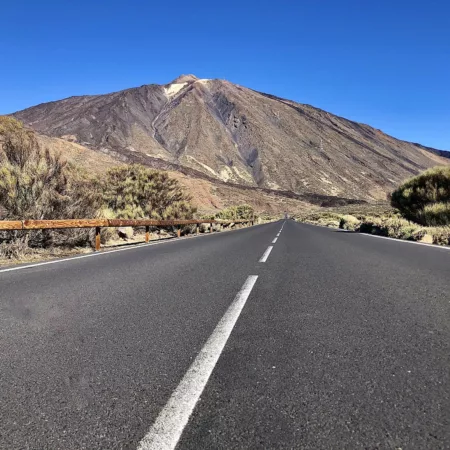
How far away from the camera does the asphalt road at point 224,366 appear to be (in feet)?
6.81

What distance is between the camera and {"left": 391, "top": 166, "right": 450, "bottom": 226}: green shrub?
736 inches

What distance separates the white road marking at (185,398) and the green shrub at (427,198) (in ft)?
58.5

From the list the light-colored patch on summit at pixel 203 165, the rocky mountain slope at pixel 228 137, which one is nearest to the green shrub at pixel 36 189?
the rocky mountain slope at pixel 228 137

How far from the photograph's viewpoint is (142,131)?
14325cm

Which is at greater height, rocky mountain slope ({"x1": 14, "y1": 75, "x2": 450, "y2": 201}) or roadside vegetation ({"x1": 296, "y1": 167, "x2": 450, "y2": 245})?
rocky mountain slope ({"x1": 14, "y1": 75, "x2": 450, "y2": 201})

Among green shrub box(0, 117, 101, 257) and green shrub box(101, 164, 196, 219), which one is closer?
green shrub box(0, 117, 101, 257)

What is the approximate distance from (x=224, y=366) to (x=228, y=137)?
155037mm

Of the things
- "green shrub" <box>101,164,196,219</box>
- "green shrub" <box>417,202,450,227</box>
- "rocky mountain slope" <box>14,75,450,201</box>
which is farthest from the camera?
"rocky mountain slope" <box>14,75,450,201</box>

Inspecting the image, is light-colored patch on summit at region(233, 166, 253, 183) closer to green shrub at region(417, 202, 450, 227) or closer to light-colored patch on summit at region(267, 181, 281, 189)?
light-colored patch on summit at region(267, 181, 281, 189)

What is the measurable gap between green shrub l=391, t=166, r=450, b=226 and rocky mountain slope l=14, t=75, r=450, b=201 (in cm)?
8542

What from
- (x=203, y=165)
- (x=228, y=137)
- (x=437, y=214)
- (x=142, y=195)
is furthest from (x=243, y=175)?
(x=437, y=214)

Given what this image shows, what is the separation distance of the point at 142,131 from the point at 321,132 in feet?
282

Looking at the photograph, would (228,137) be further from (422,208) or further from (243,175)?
(422,208)

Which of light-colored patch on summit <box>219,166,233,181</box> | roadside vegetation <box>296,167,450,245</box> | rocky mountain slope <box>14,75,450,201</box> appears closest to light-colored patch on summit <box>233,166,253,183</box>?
rocky mountain slope <box>14,75,450,201</box>
